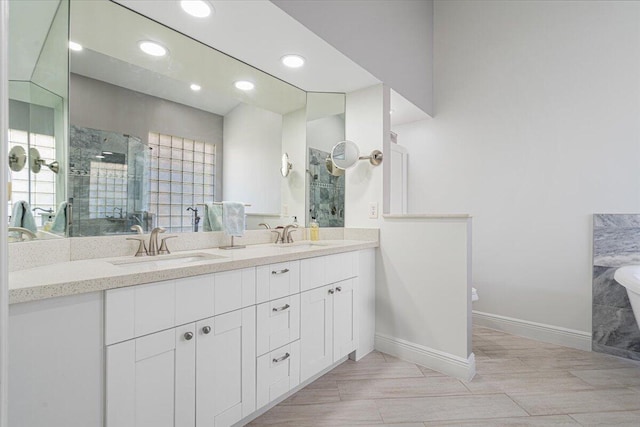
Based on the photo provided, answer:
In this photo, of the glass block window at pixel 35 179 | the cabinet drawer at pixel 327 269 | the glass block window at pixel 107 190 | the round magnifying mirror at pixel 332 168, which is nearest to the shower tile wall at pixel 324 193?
the round magnifying mirror at pixel 332 168

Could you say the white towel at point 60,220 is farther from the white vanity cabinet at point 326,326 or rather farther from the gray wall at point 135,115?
the white vanity cabinet at point 326,326

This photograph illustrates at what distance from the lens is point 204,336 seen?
1.29 meters

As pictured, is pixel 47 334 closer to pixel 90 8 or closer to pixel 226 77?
pixel 90 8

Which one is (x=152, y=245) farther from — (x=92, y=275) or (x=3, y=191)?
(x=3, y=191)

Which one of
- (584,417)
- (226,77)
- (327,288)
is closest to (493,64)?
(226,77)

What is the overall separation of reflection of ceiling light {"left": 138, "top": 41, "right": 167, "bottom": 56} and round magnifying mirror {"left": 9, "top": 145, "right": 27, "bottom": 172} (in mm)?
857

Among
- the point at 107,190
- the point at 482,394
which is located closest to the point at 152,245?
the point at 107,190

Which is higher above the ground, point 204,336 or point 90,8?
point 90,8

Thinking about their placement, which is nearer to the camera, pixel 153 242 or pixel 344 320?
pixel 153 242

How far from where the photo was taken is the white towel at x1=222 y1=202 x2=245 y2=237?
1.96 metres

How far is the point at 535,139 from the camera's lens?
8.56 feet

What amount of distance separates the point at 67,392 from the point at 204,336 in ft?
1.48

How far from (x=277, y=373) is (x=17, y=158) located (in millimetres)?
1513

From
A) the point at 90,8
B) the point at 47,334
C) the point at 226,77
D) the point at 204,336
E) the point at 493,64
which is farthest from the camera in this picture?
the point at 493,64
